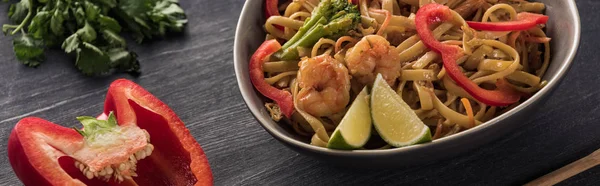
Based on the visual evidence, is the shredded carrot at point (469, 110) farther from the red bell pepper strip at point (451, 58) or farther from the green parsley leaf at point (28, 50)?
the green parsley leaf at point (28, 50)

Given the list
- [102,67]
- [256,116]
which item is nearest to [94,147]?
[256,116]

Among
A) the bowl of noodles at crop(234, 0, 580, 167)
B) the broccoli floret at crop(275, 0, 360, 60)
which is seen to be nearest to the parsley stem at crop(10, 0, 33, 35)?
the bowl of noodles at crop(234, 0, 580, 167)

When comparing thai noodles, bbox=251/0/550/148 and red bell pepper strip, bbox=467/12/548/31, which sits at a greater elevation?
red bell pepper strip, bbox=467/12/548/31

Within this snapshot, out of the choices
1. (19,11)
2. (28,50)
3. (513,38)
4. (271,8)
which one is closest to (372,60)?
(513,38)

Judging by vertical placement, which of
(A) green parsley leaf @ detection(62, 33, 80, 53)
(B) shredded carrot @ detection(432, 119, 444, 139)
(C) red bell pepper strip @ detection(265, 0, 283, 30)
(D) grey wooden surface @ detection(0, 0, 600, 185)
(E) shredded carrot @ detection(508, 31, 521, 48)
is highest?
(E) shredded carrot @ detection(508, 31, 521, 48)

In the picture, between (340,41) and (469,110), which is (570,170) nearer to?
(469,110)

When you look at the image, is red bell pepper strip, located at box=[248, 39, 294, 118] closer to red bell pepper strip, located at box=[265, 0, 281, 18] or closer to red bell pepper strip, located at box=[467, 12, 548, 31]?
red bell pepper strip, located at box=[265, 0, 281, 18]

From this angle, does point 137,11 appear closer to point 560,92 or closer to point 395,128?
point 395,128

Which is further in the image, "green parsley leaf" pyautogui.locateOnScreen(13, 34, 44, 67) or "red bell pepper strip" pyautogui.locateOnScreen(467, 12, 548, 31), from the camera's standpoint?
"green parsley leaf" pyautogui.locateOnScreen(13, 34, 44, 67)
